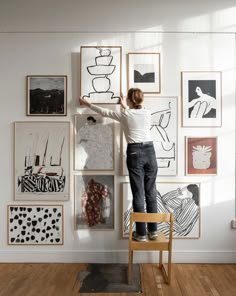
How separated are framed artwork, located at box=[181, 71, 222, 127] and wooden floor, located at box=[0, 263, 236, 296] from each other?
1.40 metres

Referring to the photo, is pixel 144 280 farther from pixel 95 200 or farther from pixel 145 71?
pixel 145 71

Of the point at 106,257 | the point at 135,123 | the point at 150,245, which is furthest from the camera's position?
the point at 106,257

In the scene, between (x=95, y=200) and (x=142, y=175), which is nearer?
(x=142, y=175)

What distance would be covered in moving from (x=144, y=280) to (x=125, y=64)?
79.2 inches

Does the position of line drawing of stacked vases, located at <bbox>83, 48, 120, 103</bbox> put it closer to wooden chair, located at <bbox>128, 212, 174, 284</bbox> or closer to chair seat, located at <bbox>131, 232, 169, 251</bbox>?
wooden chair, located at <bbox>128, 212, 174, 284</bbox>

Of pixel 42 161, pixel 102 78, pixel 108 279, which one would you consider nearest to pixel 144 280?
pixel 108 279

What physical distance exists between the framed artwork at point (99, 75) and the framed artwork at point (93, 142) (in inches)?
8.0

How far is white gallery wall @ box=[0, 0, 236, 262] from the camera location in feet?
10.5

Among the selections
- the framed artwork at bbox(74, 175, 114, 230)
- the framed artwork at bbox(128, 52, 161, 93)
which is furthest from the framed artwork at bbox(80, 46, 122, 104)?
the framed artwork at bbox(74, 175, 114, 230)

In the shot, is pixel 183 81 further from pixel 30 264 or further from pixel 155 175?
pixel 30 264

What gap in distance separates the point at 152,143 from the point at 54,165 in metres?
1.00

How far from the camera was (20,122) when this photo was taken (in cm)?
322

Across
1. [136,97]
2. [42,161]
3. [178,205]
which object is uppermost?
[136,97]

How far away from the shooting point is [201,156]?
322 centimetres
